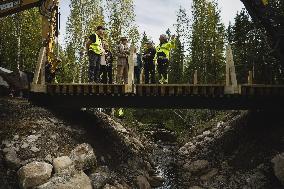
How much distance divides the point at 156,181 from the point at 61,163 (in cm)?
391

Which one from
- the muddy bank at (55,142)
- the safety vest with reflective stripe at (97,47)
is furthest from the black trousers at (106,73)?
the muddy bank at (55,142)

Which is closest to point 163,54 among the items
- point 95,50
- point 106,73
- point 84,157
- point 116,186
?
point 106,73

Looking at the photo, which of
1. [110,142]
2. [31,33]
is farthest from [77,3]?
[110,142]

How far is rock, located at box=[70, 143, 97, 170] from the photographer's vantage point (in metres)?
11.4

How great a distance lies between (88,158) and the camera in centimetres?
1172

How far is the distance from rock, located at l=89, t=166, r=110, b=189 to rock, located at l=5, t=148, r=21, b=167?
2131mm

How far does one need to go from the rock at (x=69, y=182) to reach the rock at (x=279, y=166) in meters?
5.28

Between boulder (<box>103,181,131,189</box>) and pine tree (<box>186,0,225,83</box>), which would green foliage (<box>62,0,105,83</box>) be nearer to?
pine tree (<box>186,0,225,83</box>)

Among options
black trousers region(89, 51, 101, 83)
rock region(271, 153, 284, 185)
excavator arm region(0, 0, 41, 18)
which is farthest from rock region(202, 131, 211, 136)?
excavator arm region(0, 0, 41, 18)

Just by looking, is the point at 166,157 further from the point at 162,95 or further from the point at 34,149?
the point at 34,149

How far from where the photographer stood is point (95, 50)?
13305 mm

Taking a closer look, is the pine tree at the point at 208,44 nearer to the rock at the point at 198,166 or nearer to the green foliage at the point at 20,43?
the green foliage at the point at 20,43

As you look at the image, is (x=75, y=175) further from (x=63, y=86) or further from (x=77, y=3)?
(x=77, y=3)

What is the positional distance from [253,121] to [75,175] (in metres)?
7.48
